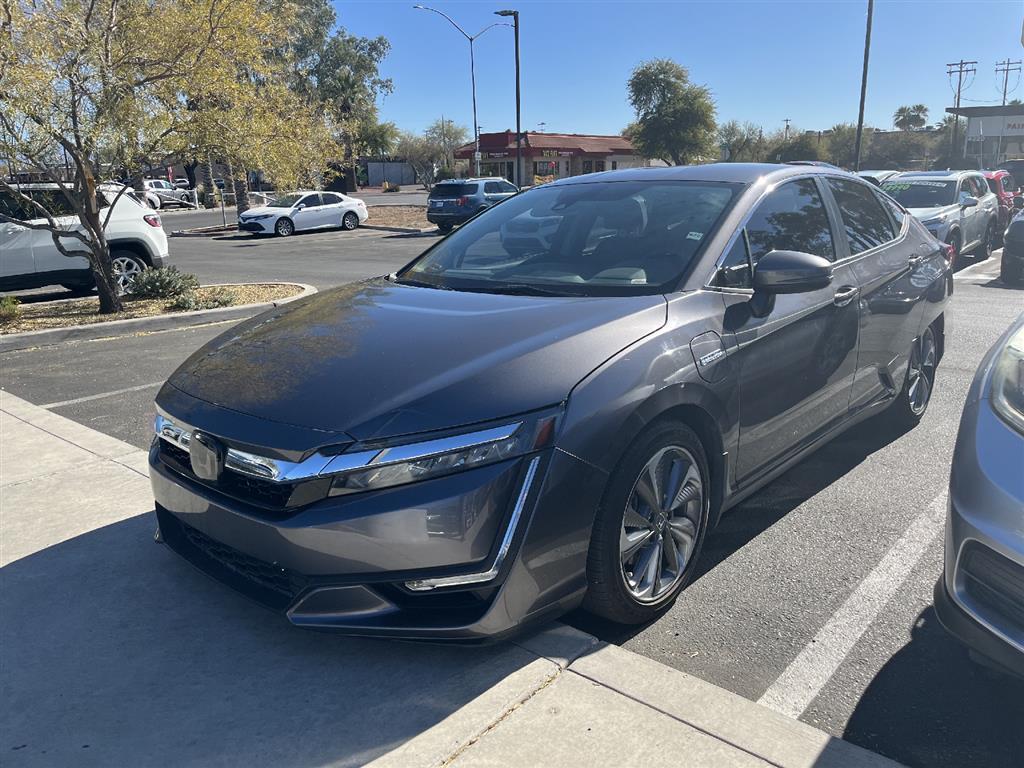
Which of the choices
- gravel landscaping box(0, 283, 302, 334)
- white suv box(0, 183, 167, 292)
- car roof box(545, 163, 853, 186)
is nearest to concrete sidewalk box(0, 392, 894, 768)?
car roof box(545, 163, 853, 186)

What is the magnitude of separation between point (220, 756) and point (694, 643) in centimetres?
162

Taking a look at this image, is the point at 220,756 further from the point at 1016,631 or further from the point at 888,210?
the point at 888,210

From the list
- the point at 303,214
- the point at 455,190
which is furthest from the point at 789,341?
the point at 303,214

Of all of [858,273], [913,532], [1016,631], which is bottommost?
[913,532]

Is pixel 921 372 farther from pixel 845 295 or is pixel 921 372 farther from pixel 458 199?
pixel 458 199

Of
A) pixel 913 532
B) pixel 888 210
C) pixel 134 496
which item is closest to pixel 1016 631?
pixel 913 532

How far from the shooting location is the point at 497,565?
248 cm

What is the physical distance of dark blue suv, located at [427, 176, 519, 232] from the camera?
981 inches

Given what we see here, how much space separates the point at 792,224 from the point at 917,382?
187 cm

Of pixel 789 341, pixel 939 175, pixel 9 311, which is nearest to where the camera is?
pixel 789 341

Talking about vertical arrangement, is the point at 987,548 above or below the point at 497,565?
above

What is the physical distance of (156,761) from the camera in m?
2.37

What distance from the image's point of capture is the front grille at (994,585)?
2.16m

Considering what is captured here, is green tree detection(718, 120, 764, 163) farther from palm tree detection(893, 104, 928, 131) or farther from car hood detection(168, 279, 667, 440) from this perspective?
car hood detection(168, 279, 667, 440)
